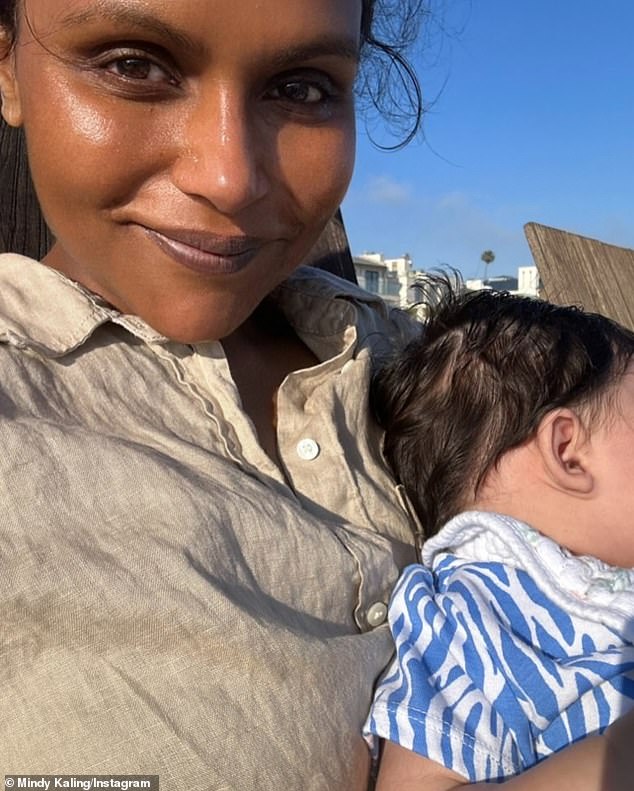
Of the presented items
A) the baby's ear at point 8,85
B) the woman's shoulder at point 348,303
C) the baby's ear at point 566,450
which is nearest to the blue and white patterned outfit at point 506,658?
the baby's ear at point 566,450

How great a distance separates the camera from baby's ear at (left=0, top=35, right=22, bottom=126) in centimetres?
148

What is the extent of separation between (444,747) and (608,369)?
2.89 feet

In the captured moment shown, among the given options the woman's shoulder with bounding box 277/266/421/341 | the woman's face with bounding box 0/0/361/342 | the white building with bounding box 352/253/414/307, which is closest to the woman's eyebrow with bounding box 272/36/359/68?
the woman's face with bounding box 0/0/361/342

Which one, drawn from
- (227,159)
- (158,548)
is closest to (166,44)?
(227,159)

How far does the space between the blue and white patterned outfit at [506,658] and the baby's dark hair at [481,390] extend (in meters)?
0.25

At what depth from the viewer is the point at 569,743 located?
1.22 meters

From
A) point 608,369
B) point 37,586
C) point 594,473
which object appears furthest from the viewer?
point 608,369

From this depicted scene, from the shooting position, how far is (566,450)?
167cm

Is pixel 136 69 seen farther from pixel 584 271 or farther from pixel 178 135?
pixel 584 271

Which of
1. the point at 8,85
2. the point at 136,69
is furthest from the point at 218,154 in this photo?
the point at 8,85

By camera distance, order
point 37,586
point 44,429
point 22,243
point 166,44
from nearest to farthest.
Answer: point 37,586 → point 44,429 → point 166,44 → point 22,243

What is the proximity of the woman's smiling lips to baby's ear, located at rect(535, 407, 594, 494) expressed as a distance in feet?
2.20

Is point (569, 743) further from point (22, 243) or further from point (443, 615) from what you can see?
point (22, 243)

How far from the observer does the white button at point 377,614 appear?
1382 millimetres
